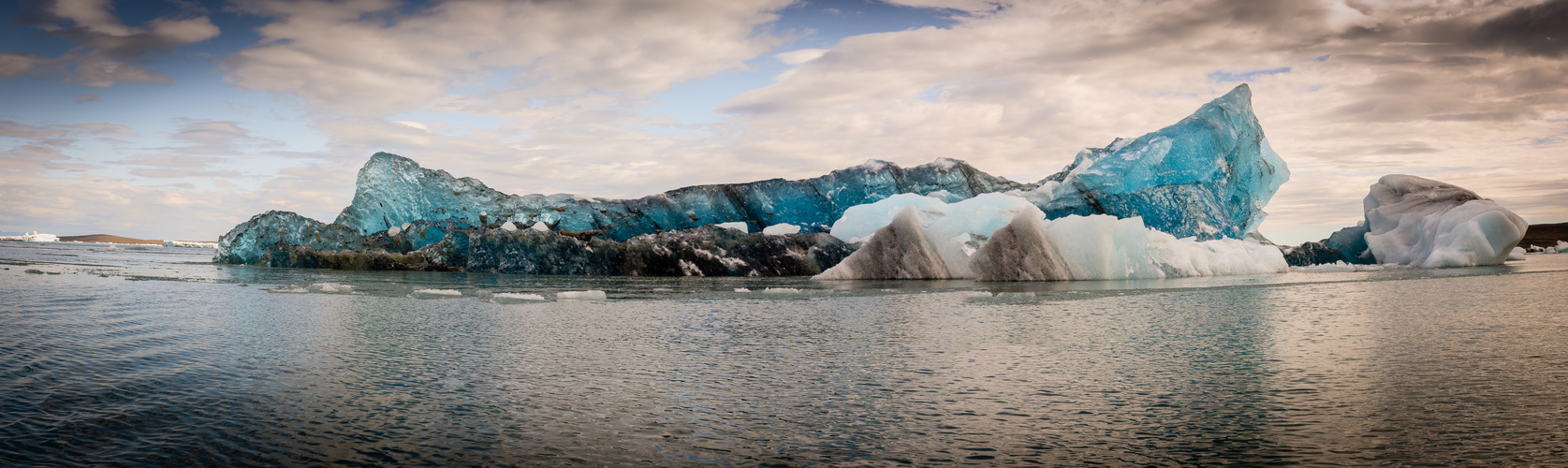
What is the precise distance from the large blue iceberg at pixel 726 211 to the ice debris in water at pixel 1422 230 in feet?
12.7

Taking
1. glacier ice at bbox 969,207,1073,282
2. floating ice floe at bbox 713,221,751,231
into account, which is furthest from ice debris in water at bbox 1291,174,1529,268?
floating ice floe at bbox 713,221,751,231

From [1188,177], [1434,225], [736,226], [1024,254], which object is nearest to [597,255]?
[736,226]

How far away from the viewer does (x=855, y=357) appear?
→ 6.09 meters

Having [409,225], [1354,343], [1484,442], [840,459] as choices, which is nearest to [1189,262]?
[1354,343]

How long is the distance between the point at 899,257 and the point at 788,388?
17826 millimetres

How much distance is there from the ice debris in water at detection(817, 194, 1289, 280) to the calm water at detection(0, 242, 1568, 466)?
10.5m

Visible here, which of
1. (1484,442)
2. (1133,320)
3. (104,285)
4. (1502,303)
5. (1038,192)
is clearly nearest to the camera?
(1484,442)

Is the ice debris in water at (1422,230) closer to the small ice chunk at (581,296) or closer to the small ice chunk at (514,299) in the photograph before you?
the small ice chunk at (581,296)

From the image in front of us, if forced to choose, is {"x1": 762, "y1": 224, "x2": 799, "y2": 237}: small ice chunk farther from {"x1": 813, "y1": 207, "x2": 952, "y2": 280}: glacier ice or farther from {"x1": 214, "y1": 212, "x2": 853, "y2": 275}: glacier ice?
{"x1": 813, "y1": 207, "x2": 952, "y2": 280}: glacier ice

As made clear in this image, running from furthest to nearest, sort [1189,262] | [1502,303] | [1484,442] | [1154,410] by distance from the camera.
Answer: [1189,262], [1502,303], [1154,410], [1484,442]

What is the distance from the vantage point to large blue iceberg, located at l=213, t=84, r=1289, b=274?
2820 centimetres

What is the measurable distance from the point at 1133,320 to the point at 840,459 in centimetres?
670

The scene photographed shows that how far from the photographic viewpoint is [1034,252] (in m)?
19.9

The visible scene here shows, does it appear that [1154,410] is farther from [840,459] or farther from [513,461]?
[513,461]
